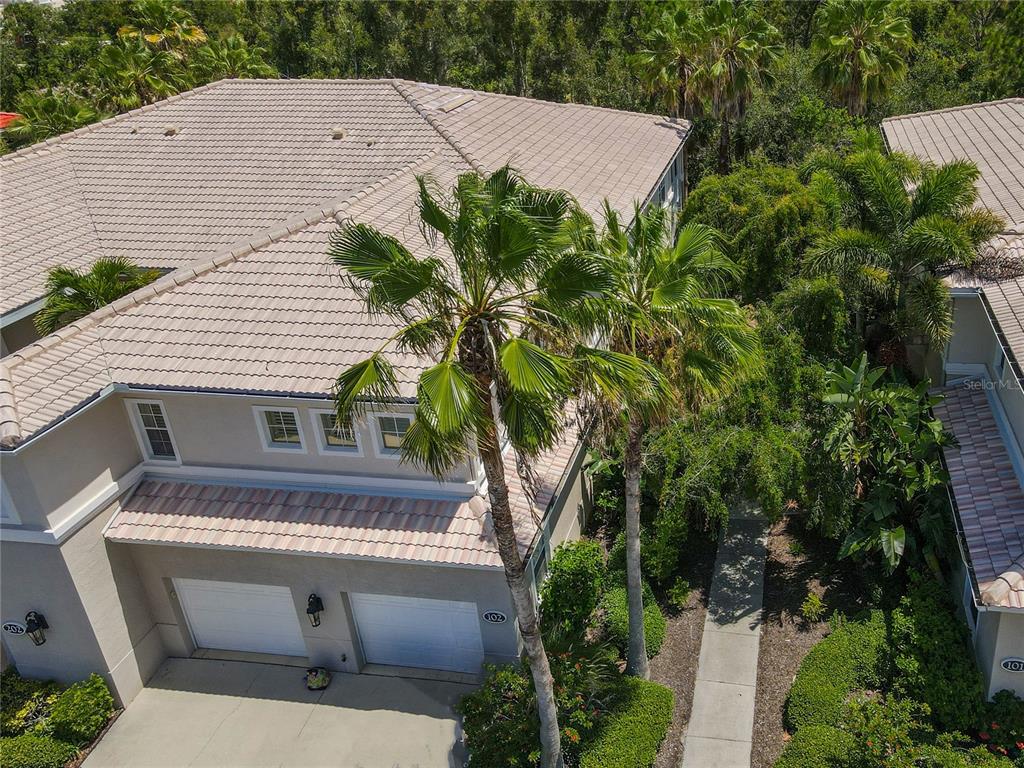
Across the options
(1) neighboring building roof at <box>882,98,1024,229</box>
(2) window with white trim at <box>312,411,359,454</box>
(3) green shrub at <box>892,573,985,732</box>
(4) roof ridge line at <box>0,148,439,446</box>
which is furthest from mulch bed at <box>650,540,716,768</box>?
(4) roof ridge line at <box>0,148,439,446</box>

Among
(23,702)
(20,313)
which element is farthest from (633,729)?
(20,313)

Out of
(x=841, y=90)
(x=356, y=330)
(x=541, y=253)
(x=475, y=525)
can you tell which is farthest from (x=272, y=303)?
(x=841, y=90)

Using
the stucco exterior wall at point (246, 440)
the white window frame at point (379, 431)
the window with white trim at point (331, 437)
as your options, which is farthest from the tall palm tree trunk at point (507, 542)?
the window with white trim at point (331, 437)

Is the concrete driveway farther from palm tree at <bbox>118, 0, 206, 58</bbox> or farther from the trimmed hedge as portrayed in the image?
palm tree at <bbox>118, 0, 206, 58</bbox>

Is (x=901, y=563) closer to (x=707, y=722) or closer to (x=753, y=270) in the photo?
(x=707, y=722)

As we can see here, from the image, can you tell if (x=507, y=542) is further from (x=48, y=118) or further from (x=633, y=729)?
(x=48, y=118)
